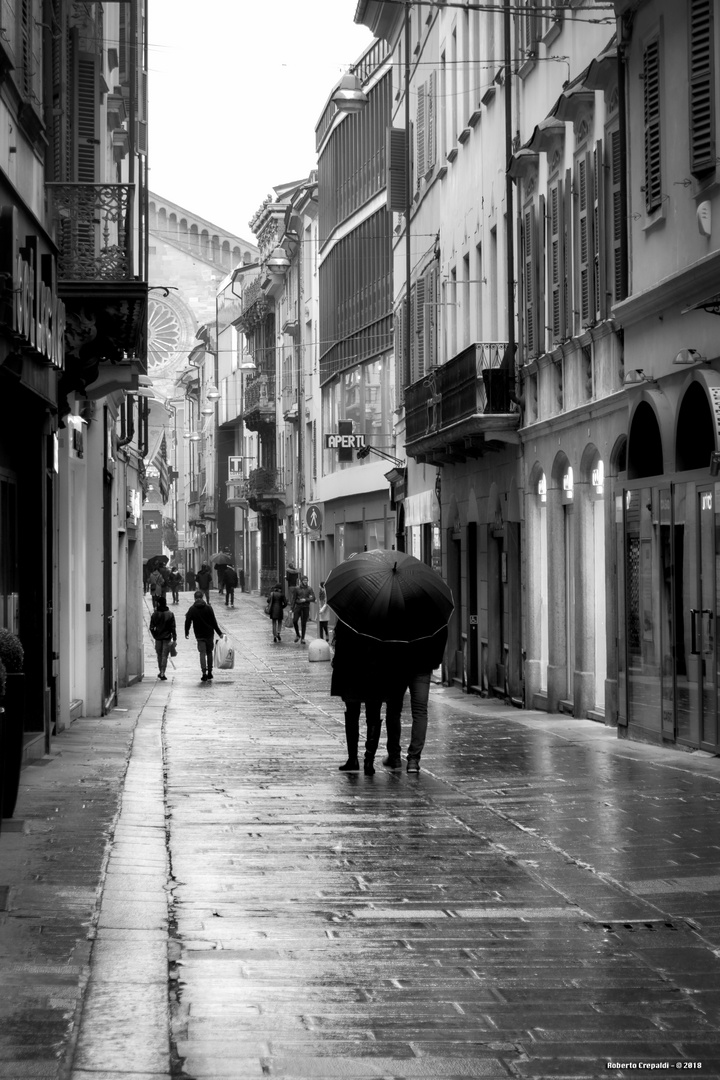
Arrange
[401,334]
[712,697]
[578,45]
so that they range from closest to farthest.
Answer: [712,697], [578,45], [401,334]

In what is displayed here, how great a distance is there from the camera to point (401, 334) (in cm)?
4062

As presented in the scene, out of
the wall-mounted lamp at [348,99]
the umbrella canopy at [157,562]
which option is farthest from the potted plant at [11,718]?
the umbrella canopy at [157,562]

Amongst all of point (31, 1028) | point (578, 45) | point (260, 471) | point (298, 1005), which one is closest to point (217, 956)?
point (298, 1005)

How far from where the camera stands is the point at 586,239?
2144 centimetres

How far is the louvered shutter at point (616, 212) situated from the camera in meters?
19.4

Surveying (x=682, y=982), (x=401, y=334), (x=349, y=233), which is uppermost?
(x=349, y=233)

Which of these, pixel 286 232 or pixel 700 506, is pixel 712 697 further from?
pixel 286 232

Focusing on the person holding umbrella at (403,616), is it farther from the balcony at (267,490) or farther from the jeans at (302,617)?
the balcony at (267,490)

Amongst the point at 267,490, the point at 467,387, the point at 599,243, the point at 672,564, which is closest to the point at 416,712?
the point at 672,564

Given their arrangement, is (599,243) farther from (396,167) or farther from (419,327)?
(396,167)

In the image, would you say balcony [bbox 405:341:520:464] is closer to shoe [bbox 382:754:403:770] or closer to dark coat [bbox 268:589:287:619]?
shoe [bbox 382:754:403:770]

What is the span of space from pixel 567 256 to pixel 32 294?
34.1ft

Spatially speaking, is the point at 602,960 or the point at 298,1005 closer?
the point at 298,1005

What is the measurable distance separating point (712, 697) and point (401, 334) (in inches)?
1016
